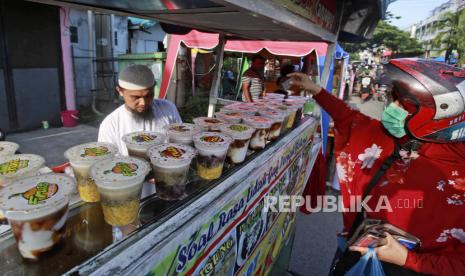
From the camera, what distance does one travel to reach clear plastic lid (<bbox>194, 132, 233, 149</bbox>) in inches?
55.1

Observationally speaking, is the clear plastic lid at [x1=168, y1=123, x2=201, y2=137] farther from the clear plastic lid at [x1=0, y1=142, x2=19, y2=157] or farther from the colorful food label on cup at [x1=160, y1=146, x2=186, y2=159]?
the clear plastic lid at [x1=0, y1=142, x2=19, y2=157]

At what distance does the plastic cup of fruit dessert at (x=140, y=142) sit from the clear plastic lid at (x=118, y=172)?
17 centimetres

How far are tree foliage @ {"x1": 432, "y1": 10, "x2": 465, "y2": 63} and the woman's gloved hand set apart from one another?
24.4 metres

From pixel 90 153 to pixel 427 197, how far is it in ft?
5.42

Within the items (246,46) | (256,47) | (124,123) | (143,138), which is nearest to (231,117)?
(143,138)

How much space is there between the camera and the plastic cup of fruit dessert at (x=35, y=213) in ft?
2.60

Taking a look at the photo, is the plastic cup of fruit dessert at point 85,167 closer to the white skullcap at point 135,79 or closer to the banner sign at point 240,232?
the banner sign at point 240,232

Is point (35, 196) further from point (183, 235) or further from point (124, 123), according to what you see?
point (124, 123)

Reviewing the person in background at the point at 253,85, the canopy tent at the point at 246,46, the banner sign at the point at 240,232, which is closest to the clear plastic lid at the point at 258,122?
the banner sign at the point at 240,232

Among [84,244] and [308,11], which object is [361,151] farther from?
[84,244]

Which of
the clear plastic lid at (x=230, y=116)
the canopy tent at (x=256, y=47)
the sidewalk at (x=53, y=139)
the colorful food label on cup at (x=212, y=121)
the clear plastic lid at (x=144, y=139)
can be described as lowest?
the sidewalk at (x=53, y=139)

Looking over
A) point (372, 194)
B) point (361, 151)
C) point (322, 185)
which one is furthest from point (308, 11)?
point (322, 185)

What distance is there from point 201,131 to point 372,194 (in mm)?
1079

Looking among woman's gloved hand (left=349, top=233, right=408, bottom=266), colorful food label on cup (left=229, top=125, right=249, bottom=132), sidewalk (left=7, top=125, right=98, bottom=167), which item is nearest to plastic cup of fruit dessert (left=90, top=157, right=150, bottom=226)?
colorful food label on cup (left=229, top=125, right=249, bottom=132)
